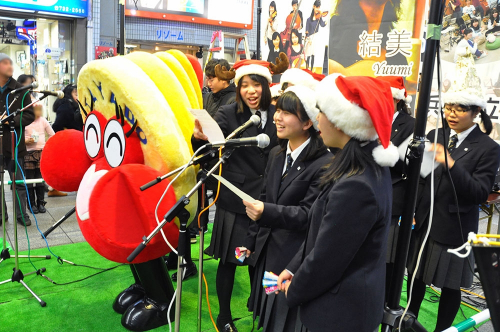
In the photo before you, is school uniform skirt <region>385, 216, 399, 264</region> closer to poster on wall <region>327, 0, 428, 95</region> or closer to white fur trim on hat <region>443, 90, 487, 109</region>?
white fur trim on hat <region>443, 90, 487, 109</region>

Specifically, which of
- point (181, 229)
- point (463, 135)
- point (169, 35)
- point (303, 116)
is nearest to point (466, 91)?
point (463, 135)

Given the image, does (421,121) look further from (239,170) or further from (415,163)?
(239,170)

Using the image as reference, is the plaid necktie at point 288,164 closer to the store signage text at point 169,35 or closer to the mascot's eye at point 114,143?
the mascot's eye at point 114,143

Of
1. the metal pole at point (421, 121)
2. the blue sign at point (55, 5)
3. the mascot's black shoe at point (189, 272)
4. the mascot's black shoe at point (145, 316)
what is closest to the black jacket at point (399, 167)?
the metal pole at point (421, 121)

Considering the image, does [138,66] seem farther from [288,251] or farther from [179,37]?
[179,37]

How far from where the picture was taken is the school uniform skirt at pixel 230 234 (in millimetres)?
2326

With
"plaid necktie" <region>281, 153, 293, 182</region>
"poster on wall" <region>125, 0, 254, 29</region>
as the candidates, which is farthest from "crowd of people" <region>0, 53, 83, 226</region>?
"poster on wall" <region>125, 0, 254, 29</region>

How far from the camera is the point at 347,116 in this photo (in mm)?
1340

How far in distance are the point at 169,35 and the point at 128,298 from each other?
25.6ft

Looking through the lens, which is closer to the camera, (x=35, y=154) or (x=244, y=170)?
(x=244, y=170)

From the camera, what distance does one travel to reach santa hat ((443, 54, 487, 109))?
7.34ft

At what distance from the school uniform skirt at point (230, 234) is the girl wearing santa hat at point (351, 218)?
0.92 m

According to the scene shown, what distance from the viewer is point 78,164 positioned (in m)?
2.45

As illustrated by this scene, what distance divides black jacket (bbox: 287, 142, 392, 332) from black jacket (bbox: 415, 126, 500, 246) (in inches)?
38.7
